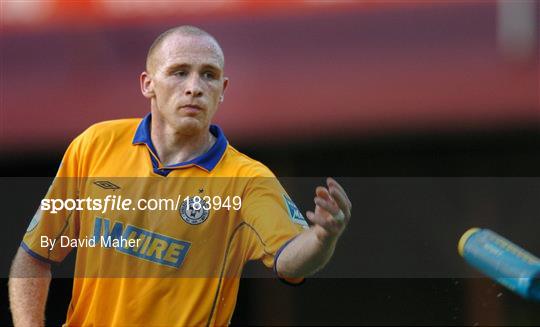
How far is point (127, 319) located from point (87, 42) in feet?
6.36

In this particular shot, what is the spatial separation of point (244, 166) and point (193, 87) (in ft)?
1.24

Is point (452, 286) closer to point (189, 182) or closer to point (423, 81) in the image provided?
point (423, 81)

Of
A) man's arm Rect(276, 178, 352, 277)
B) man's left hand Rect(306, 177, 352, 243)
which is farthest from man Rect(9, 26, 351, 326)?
man's left hand Rect(306, 177, 352, 243)

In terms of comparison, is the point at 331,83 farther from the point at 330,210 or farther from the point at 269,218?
the point at 330,210

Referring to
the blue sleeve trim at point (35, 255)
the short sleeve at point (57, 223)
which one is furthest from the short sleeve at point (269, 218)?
the blue sleeve trim at point (35, 255)

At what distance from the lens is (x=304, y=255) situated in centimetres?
359

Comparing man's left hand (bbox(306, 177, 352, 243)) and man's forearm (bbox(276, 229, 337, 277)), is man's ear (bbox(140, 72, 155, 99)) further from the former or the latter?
man's left hand (bbox(306, 177, 352, 243))

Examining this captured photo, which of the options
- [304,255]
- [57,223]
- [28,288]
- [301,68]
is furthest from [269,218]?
[301,68]

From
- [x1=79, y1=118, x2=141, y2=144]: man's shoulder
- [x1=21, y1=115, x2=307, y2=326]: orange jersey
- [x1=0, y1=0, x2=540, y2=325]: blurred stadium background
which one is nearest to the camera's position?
[x1=21, y1=115, x2=307, y2=326]: orange jersey

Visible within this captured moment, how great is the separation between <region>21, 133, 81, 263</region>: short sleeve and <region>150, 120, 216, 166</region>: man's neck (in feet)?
1.13

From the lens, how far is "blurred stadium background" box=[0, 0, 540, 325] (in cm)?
524

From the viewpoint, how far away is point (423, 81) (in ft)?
17.5

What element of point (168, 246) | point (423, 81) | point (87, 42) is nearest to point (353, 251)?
point (423, 81)

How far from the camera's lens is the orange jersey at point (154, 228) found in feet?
12.8
